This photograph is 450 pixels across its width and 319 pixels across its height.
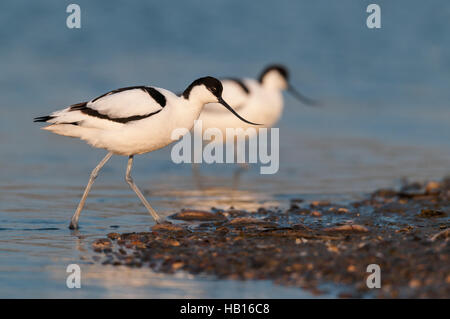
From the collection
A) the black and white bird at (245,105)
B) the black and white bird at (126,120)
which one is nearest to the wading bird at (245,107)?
the black and white bird at (245,105)

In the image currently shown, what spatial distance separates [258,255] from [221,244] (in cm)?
49

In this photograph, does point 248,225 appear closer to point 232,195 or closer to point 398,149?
point 232,195

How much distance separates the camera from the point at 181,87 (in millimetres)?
14773

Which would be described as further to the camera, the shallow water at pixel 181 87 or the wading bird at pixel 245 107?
the wading bird at pixel 245 107

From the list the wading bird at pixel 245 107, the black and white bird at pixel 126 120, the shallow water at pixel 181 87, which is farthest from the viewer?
the wading bird at pixel 245 107

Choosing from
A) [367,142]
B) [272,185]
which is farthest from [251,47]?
[272,185]

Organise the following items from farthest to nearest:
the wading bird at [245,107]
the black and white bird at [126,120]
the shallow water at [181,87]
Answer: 1. the wading bird at [245,107]
2. the black and white bird at [126,120]
3. the shallow water at [181,87]

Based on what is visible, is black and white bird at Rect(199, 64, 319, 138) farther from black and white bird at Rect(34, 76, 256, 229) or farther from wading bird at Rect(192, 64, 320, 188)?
black and white bird at Rect(34, 76, 256, 229)

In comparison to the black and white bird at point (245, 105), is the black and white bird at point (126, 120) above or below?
below

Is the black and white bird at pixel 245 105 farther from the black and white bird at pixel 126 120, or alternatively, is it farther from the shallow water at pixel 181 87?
the black and white bird at pixel 126 120

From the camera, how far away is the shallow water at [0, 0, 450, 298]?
6.25m

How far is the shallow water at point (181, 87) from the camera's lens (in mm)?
6254

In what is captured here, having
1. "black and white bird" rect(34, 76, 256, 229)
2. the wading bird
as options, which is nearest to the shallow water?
the wading bird
